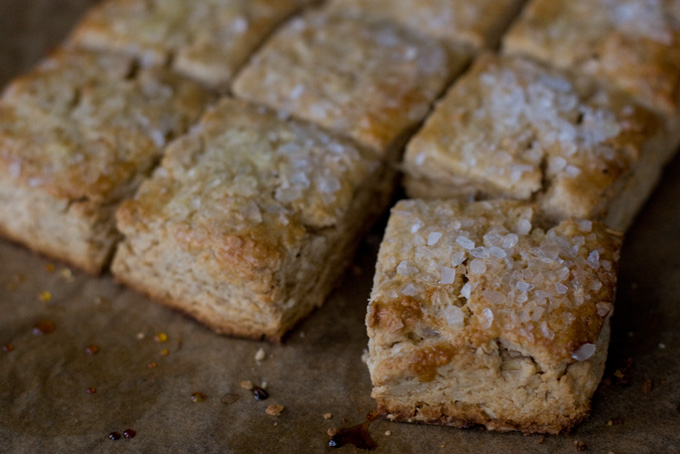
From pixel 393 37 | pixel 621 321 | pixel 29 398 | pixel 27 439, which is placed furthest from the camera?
pixel 393 37

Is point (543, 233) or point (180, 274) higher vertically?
point (543, 233)

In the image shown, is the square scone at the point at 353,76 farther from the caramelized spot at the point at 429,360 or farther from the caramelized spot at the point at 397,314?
the caramelized spot at the point at 429,360

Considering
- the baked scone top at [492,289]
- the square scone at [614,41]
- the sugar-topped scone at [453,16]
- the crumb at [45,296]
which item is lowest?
the crumb at [45,296]

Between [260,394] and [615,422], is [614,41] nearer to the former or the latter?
[615,422]

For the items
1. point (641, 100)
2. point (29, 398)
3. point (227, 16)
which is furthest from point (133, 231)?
point (641, 100)

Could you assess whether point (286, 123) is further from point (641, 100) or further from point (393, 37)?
point (641, 100)

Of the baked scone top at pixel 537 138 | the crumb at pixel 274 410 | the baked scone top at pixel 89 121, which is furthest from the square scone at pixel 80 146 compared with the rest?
the baked scone top at pixel 537 138

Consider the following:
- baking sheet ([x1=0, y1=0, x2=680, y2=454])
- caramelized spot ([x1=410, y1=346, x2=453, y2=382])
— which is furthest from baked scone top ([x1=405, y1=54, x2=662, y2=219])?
caramelized spot ([x1=410, y1=346, x2=453, y2=382])
